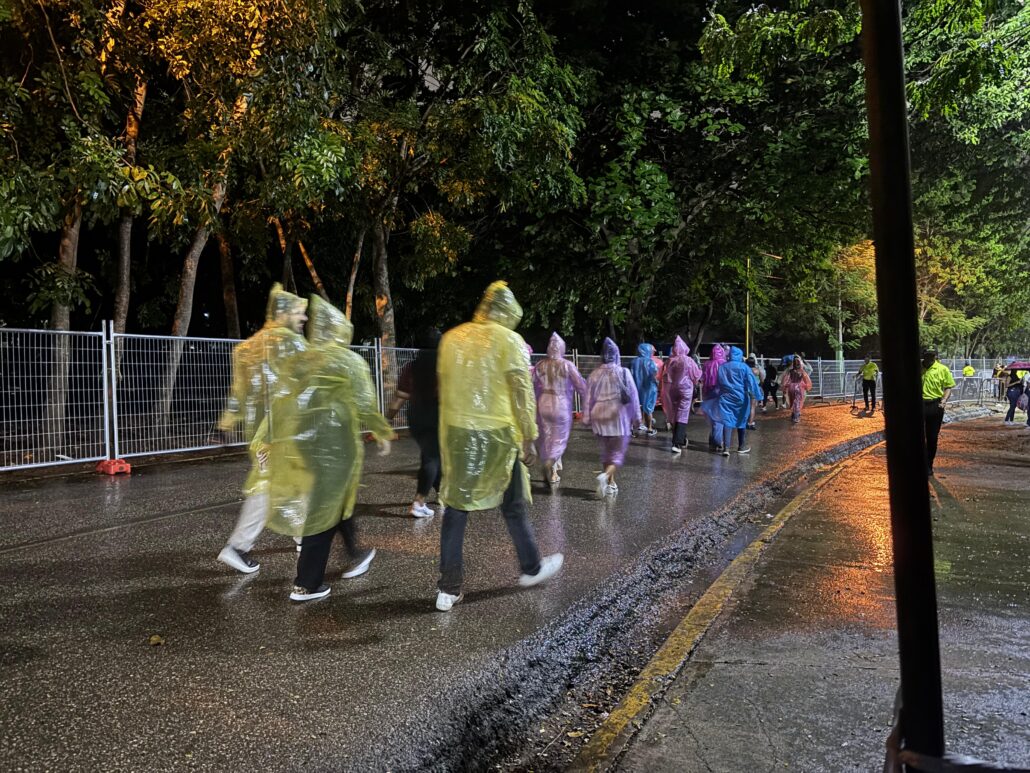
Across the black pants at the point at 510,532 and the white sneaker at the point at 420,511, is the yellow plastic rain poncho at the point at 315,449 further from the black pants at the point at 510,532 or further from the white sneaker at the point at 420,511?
the white sneaker at the point at 420,511

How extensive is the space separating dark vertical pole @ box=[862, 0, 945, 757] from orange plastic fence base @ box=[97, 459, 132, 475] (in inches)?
365

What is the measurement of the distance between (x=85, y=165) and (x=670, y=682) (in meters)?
7.88

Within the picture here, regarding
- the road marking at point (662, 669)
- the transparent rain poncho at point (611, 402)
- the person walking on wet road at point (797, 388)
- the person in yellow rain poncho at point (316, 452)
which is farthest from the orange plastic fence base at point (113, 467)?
the person walking on wet road at point (797, 388)

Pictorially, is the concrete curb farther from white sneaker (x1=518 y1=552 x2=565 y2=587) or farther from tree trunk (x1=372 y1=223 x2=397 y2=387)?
tree trunk (x1=372 y1=223 x2=397 y2=387)

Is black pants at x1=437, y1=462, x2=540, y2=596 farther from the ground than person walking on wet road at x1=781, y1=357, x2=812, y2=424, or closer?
closer

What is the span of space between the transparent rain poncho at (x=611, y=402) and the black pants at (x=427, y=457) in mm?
2152

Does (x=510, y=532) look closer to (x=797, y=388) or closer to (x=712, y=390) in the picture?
(x=712, y=390)

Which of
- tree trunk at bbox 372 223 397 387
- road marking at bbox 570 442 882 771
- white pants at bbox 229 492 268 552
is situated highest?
tree trunk at bbox 372 223 397 387

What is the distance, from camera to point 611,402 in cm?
796

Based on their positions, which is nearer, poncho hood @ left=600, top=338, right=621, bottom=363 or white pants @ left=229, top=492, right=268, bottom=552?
white pants @ left=229, top=492, right=268, bottom=552

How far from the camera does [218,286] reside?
20031 mm

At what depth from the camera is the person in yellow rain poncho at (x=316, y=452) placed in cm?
413

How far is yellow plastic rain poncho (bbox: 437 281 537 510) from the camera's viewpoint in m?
4.16

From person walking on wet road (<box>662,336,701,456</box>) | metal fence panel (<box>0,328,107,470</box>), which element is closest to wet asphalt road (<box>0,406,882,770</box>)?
metal fence panel (<box>0,328,107,470</box>)
